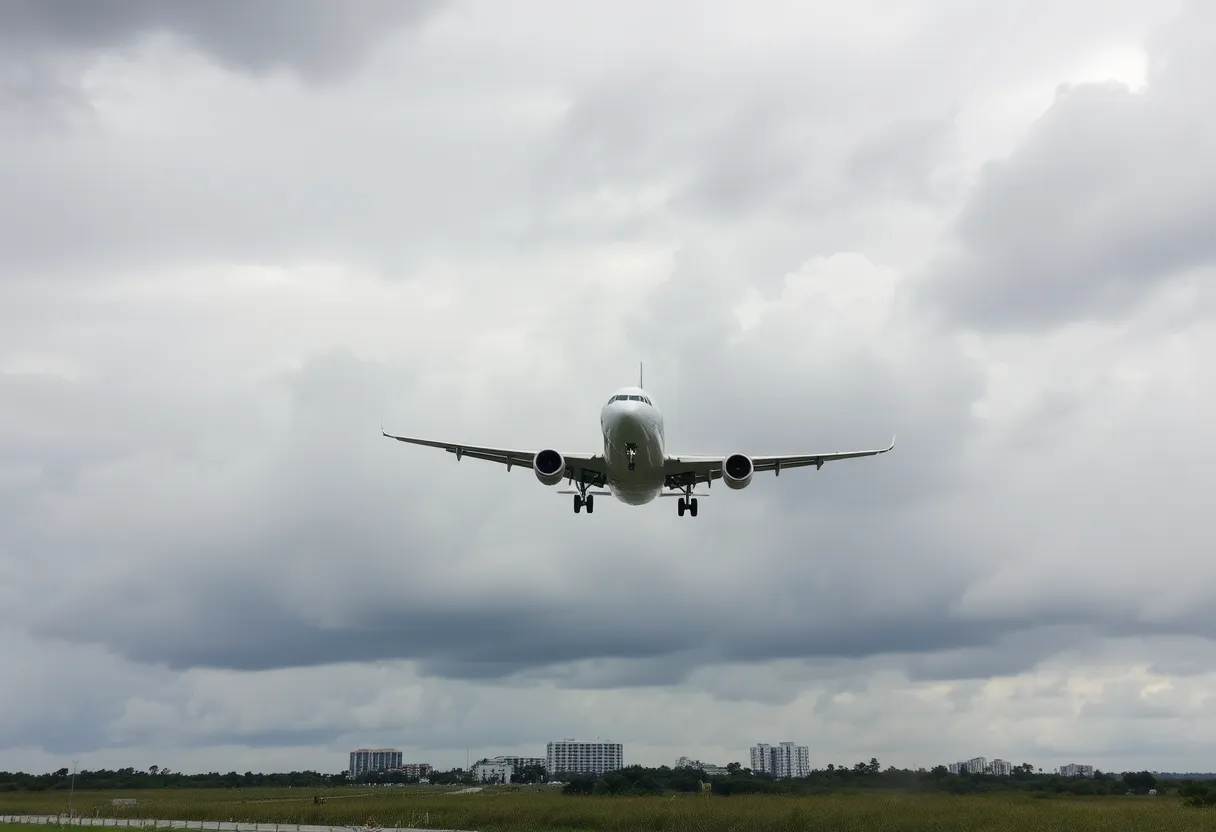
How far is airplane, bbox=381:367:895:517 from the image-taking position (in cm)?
4594

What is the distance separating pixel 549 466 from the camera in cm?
5166

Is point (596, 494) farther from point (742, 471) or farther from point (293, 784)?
point (293, 784)

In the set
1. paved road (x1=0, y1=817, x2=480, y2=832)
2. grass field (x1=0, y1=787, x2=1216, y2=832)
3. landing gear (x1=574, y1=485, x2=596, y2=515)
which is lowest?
paved road (x1=0, y1=817, x2=480, y2=832)

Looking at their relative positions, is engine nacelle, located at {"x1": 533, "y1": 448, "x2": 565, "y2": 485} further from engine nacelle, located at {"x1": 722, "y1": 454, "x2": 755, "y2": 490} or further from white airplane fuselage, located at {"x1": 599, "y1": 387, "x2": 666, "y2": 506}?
engine nacelle, located at {"x1": 722, "y1": 454, "x2": 755, "y2": 490}

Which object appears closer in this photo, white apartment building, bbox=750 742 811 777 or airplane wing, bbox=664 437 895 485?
airplane wing, bbox=664 437 895 485

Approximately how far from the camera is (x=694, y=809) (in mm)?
74938

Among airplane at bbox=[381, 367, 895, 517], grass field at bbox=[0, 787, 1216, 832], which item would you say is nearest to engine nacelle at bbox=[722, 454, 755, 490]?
airplane at bbox=[381, 367, 895, 517]

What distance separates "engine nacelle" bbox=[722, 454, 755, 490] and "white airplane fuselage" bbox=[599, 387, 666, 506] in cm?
340

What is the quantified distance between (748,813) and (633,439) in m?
36.1

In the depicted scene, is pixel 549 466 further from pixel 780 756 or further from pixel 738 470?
pixel 780 756

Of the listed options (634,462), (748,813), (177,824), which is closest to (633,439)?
(634,462)

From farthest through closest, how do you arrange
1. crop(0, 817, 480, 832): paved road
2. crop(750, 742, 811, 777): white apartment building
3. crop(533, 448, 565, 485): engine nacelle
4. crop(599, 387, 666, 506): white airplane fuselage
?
crop(750, 742, 811, 777): white apartment building
crop(0, 817, 480, 832): paved road
crop(533, 448, 565, 485): engine nacelle
crop(599, 387, 666, 506): white airplane fuselage

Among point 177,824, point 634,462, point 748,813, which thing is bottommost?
point 177,824

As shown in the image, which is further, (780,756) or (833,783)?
(780,756)
